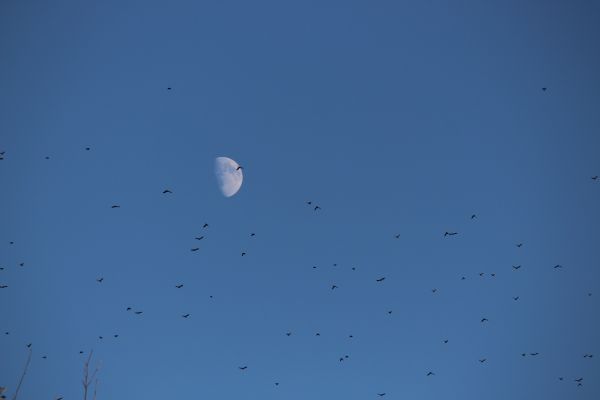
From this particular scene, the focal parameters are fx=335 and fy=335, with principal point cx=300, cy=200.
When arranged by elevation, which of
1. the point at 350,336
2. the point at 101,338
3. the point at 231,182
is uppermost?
the point at 231,182

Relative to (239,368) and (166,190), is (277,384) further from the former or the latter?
(166,190)

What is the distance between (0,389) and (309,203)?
22.2 metres

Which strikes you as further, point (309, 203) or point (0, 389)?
point (309, 203)

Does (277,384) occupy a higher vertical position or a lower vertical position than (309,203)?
lower

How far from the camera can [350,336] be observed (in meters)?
36.9

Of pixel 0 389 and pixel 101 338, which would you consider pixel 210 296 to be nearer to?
pixel 101 338

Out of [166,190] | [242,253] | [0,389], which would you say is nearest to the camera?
[0,389]

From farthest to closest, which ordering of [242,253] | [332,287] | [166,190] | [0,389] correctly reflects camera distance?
1. [332,287]
2. [242,253]
3. [166,190]
4. [0,389]

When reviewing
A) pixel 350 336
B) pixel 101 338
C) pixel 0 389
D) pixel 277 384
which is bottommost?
pixel 277 384

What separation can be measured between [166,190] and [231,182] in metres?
8.51

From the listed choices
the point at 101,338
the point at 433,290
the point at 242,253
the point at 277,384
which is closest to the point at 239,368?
the point at 277,384

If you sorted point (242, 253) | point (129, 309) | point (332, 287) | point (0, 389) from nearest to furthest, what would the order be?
point (0, 389) < point (129, 309) < point (242, 253) < point (332, 287)

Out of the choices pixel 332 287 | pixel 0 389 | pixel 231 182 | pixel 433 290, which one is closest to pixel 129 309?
pixel 231 182

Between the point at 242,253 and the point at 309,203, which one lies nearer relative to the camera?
the point at 309,203
